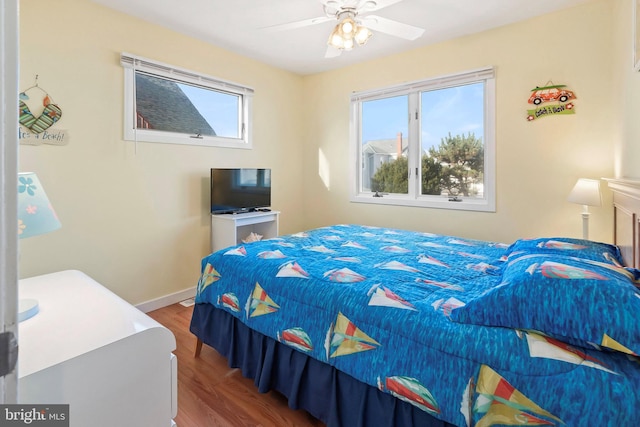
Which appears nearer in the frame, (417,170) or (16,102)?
(16,102)

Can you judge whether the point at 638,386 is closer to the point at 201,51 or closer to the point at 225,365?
the point at 225,365

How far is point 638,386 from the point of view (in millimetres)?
931

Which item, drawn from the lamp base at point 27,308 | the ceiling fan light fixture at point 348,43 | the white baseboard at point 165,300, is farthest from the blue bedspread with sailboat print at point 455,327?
the ceiling fan light fixture at point 348,43

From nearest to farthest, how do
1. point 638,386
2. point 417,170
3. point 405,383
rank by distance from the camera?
point 638,386
point 405,383
point 417,170

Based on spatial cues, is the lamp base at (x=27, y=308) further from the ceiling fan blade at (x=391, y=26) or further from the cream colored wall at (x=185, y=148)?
the ceiling fan blade at (x=391, y=26)

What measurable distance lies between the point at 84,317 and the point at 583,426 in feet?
5.69

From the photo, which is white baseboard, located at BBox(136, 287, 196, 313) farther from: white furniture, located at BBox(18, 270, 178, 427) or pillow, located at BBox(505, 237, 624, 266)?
pillow, located at BBox(505, 237, 624, 266)

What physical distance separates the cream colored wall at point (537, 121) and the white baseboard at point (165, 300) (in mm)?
2355

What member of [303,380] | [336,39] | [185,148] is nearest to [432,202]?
[336,39]

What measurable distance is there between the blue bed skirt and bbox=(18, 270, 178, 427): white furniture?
0.62 meters

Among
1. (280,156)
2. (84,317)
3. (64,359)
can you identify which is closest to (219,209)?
(280,156)

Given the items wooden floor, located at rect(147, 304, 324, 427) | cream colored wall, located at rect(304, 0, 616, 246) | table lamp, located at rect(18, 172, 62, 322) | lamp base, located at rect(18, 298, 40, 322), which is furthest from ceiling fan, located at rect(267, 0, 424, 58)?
wooden floor, located at rect(147, 304, 324, 427)

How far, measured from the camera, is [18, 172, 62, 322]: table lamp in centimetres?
127

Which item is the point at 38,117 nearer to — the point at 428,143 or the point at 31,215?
the point at 31,215
